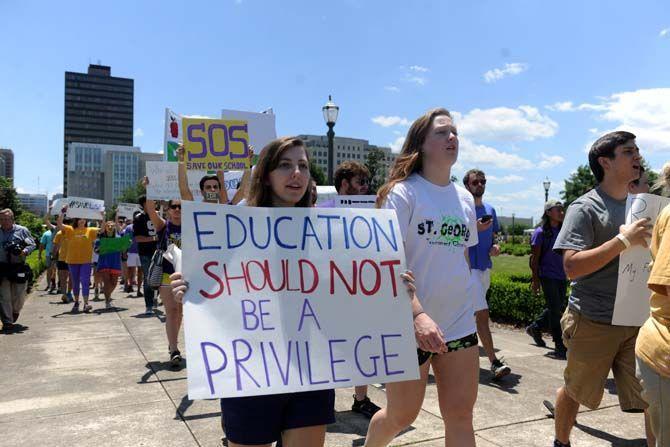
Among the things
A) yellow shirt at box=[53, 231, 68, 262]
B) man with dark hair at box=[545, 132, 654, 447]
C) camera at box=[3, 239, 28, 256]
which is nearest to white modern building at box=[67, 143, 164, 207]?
yellow shirt at box=[53, 231, 68, 262]

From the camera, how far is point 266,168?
8.13ft

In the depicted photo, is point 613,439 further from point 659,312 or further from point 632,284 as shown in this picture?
point 659,312

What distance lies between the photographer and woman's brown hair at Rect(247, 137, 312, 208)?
2453 mm

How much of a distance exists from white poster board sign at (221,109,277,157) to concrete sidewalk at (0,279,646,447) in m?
2.93

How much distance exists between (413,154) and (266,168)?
0.88 meters

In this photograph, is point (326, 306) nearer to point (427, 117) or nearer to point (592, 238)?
point (427, 117)

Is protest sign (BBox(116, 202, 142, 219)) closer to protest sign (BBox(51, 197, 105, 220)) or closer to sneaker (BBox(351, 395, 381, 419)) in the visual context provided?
protest sign (BBox(51, 197, 105, 220))

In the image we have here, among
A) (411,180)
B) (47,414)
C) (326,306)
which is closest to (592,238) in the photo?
(411,180)

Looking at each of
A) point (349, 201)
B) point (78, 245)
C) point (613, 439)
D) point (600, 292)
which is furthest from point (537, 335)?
point (78, 245)

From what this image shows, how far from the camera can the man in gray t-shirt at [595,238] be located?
316 cm

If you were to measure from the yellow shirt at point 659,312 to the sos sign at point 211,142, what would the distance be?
190 inches

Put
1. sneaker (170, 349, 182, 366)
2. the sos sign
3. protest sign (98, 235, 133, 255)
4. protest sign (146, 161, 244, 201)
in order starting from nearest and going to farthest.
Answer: sneaker (170, 349, 182, 366) < the sos sign < protest sign (146, 161, 244, 201) < protest sign (98, 235, 133, 255)

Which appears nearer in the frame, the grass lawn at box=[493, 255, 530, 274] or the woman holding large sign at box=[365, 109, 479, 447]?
the woman holding large sign at box=[365, 109, 479, 447]

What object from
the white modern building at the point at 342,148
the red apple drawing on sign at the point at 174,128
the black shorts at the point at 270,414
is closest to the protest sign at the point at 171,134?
the red apple drawing on sign at the point at 174,128
